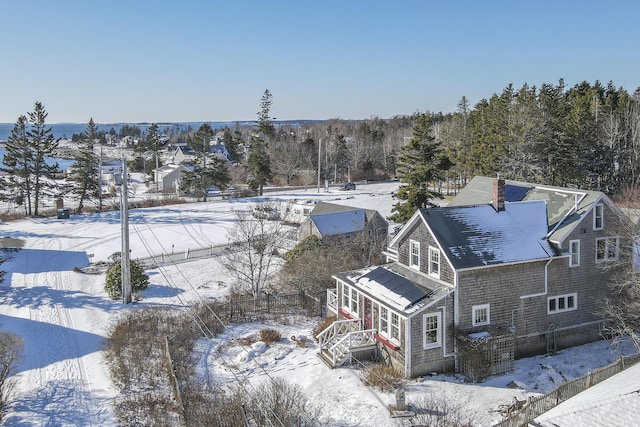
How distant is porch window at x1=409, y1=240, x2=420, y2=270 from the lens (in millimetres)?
22875

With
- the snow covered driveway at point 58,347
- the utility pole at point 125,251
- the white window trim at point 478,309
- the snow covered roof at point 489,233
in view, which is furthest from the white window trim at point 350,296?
the utility pole at point 125,251

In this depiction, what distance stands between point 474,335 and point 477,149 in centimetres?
5131

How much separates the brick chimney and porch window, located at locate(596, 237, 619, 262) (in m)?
4.63

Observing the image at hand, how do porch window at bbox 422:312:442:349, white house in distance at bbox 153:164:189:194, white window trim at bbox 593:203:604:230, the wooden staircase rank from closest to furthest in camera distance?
porch window at bbox 422:312:442:349 → the wooden staircase → white window trim at bbox 593:203:604:230 → white house in distance at bbox 153:164:189:194

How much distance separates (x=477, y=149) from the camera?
6750 cm

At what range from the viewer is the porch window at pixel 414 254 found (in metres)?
22.9

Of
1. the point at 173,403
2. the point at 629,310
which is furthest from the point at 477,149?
the point at 173,403

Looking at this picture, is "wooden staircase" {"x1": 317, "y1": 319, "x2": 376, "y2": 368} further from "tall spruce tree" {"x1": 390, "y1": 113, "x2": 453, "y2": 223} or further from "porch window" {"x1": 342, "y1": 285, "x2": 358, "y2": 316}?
"tall spruce tree" {"x1": 390, "y1": 113, "x2": 453, "y2": 223}

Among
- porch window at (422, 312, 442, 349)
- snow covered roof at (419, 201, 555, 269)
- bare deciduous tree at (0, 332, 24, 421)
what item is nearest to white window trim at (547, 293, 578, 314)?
snow covered roof at (419, 201, 555, 269)

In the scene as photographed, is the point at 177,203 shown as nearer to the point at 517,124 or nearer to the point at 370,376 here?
the point at 517,124

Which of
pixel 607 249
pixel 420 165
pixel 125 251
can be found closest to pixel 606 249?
pixel 607 249

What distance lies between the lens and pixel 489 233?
2212 cm

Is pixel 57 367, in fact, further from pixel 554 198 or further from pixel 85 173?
pixel 85 173

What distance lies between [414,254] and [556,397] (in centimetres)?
867
